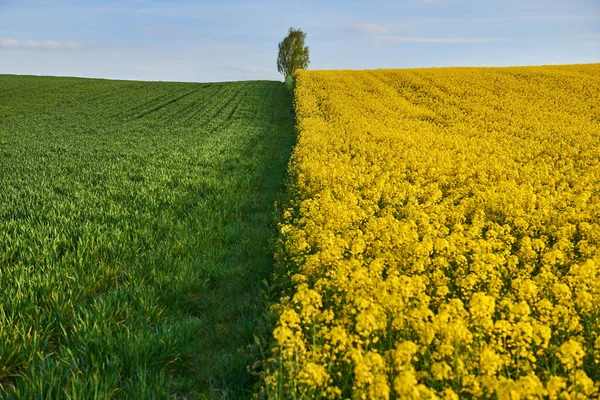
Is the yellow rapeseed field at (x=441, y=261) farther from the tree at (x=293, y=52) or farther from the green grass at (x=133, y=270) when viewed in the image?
the tree at (x=293, y=52)

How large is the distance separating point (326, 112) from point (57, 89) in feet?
131

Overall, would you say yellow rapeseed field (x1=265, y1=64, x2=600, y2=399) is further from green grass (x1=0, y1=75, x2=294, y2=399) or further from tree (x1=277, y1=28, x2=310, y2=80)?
tree (x1=277, y1=28, x2=310, y2=80)

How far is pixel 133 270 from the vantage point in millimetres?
6391

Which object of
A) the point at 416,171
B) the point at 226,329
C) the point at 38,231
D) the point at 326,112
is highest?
the point at 326,112

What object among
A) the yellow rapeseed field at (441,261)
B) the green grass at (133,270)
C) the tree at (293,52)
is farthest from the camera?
the tree at (293,52)

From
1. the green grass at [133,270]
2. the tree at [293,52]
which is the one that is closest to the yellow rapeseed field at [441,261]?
the green grass at [133,270]

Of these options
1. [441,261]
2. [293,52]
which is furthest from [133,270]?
[293,52]

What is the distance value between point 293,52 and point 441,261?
79468 millimetres

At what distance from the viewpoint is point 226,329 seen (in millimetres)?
5402

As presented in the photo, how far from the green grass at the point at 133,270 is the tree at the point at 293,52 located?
6591 cm

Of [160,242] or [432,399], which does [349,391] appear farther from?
[160,242]

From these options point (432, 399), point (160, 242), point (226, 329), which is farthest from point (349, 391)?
point (160, 242)

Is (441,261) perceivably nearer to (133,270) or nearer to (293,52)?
(133,270)

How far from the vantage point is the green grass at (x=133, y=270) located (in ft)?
14.1
